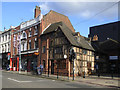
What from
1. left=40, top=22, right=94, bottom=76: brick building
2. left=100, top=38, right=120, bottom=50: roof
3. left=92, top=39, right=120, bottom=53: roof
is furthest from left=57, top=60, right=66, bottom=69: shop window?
left=100, top=38, right=120, bottom=50: roof

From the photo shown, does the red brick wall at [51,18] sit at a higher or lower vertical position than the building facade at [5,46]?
higher

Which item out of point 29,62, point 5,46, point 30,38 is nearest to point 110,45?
point 30,38

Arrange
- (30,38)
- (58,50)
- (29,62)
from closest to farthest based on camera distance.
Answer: (58,50), (30,38), (29,62)

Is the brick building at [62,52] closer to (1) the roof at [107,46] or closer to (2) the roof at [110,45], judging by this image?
(1) the roof at [107,46]

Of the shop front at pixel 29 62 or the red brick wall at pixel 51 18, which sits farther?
the shop front at pixel 29 62

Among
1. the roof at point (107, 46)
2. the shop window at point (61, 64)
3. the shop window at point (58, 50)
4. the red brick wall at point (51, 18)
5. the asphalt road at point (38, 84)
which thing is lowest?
the asphalt road at point (38, 84)

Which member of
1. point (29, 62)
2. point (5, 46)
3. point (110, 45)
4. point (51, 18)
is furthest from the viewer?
point (5, 46)

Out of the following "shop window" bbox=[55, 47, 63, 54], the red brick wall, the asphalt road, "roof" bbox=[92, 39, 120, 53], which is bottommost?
the asphalt road

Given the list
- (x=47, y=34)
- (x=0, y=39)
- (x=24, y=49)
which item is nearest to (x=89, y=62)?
(x=47, y=34)

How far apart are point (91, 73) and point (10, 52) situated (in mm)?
22263

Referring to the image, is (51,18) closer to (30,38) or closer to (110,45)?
(30,38)

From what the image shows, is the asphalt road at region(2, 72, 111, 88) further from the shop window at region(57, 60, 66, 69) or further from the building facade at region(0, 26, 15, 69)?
the building facade at region(0, 26, 15, 69)

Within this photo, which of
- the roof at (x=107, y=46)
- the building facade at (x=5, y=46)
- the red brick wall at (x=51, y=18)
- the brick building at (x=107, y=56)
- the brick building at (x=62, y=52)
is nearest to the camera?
the brick building at (x=62, y=52)

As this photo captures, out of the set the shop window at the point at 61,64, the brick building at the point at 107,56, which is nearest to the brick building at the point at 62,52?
the shop window at the point at 61,64
